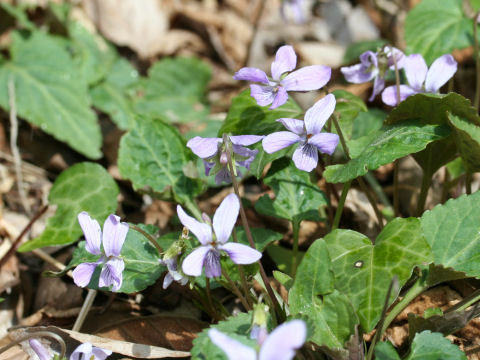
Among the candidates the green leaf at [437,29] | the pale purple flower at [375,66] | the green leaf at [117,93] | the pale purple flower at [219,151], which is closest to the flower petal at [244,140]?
the pale purple flower at [219,151]

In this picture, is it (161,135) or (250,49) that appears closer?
(161,135)

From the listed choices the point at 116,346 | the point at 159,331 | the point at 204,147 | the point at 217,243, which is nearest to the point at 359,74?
the point at 204,147

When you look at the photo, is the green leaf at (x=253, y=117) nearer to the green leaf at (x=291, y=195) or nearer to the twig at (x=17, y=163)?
the green leaf at (x=291, y=195)

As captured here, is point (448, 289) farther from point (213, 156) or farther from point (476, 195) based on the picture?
point (213, 156)

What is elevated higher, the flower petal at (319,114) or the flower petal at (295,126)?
the flower petal at (319,114)

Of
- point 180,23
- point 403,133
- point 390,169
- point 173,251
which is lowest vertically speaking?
point 390,169

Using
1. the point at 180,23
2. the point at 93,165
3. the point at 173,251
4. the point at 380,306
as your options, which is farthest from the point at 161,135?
the point at 180,23
